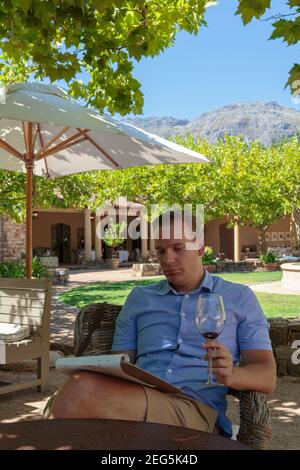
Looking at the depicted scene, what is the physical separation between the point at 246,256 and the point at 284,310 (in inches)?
918

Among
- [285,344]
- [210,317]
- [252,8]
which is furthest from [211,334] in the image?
[285,344]

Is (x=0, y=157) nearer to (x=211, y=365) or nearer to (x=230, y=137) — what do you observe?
(x=211, y=365)

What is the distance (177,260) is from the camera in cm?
233

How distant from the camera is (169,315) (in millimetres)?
2303

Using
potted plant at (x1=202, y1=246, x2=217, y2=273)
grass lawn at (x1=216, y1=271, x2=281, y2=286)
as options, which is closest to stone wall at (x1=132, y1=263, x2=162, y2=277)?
potted plant at (x1=202, y1=246, x2=217, y2=273)

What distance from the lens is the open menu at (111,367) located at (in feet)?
5.30

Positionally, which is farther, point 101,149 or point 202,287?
point 101,149

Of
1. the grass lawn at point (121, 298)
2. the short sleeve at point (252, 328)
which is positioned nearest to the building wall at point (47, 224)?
the grass lawn at point (121, 298)

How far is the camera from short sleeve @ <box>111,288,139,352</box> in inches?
93.1

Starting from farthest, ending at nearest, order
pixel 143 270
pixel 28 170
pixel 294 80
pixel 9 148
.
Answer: pixel 143 270, pixel 28 170, pixel 9 148, pixel 294 80

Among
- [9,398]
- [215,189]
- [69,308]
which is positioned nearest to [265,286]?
[69,308]

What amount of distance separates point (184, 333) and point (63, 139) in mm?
3757

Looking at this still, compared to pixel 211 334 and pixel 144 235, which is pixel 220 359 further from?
pixel 144 235

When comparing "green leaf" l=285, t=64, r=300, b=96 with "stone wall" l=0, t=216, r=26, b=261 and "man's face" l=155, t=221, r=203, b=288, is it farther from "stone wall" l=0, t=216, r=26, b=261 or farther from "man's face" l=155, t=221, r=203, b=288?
"stone wall" l=0, t=216, r=26, b=261
